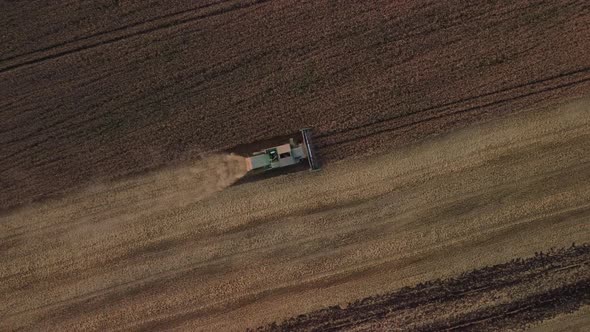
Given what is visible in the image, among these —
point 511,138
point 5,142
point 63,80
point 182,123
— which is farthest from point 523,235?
point 5,142

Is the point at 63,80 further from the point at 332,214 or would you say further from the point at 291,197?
the point at 332,214

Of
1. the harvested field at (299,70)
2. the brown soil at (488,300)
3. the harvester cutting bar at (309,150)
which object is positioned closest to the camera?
the harvester cutting bar at (309,150)

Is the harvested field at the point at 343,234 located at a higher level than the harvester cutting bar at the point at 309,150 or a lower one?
lower

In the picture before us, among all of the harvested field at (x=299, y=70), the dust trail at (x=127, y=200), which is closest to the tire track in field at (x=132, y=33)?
the harvested field at (x=299, y=70)

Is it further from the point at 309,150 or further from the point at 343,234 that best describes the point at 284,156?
the point at 343,234

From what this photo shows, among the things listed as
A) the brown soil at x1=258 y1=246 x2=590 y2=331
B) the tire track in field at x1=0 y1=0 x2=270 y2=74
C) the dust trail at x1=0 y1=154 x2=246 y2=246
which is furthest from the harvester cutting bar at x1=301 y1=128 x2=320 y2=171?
the brown soil at x1=258 y1=246 x2=590 y2=331

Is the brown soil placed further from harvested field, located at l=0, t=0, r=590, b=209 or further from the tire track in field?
the tire track in field

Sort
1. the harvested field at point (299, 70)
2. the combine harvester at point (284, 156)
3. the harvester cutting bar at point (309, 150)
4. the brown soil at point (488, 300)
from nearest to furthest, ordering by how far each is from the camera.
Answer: the combine harvester at point (284, 156), the harvester cutting bar at point (309, 150), the harvested field at point (299, 70), the brown soil at point (488, 300)

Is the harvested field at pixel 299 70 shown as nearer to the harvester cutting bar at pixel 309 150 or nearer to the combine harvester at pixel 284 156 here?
the harvester cutting bar at pixel 309 150
